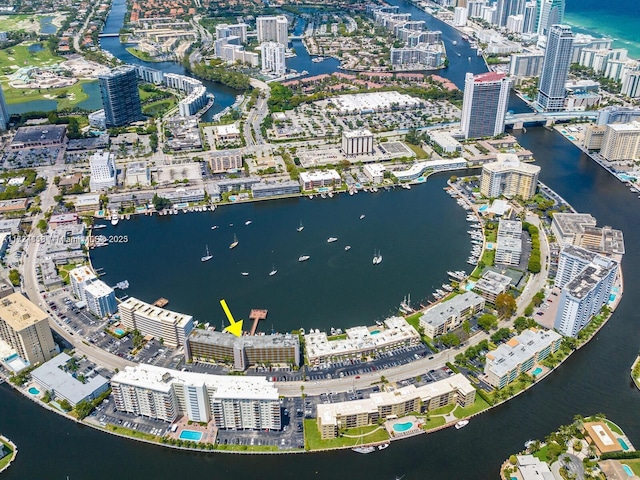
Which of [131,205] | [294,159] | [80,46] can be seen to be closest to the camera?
[131,205]

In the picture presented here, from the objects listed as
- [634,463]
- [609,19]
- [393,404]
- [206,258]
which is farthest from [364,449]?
[609,19]

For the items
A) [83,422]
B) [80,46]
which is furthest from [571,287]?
[80,46]

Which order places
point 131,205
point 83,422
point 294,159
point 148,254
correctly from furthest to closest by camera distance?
point 294,159, point 131,205, point 148,254, point 83,422

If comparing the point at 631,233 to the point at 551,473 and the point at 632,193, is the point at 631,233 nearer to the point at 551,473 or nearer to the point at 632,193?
the point at 632,193

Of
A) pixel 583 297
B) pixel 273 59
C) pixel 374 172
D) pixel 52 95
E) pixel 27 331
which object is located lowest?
pixel 52 95

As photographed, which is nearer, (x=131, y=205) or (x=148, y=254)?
(x=148, y=254)

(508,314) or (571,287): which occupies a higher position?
(571,287)

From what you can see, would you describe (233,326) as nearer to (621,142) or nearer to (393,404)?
(393,404)
